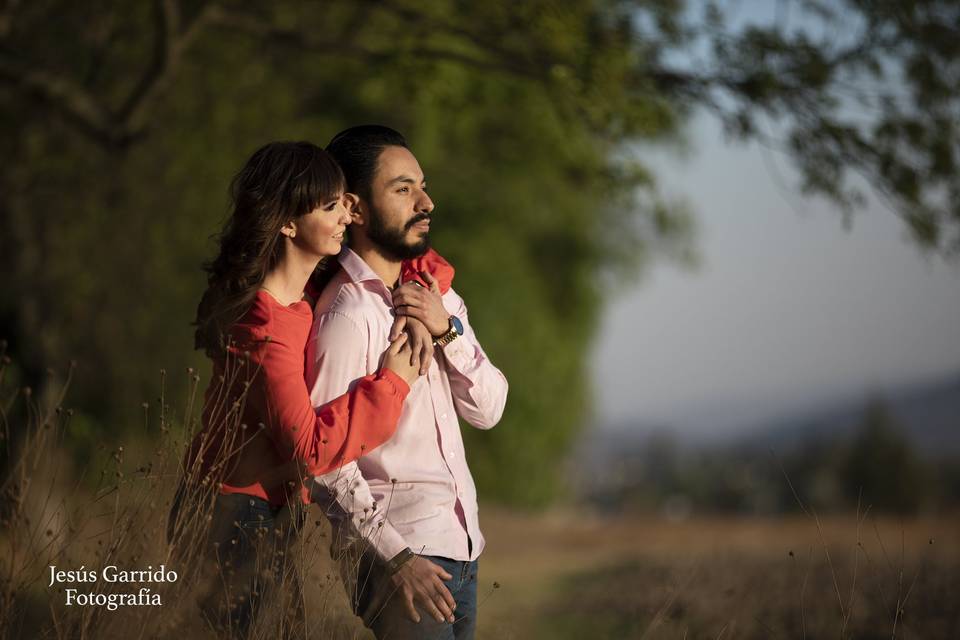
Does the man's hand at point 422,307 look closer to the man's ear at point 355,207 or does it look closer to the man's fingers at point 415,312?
the man's fingers at point 415,312

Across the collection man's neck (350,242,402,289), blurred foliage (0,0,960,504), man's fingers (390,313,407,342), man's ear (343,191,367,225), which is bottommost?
man's fingers (390,313,407,342)

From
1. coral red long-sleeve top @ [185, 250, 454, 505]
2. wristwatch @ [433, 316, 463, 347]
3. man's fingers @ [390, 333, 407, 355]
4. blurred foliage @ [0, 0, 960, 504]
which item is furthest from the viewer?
blurred foliage @ [0, 0, 960, 504]

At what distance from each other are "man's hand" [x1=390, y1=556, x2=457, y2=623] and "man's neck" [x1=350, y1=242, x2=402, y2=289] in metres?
0.83

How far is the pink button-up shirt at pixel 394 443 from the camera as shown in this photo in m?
2.82

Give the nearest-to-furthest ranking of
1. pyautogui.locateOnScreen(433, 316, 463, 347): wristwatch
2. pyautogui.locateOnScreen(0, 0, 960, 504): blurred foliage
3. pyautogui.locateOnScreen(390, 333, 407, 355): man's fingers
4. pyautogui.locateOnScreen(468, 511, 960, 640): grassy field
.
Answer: pyautogui.locateOnScreen(390, 333, 407, 355): man's fingers, pyautogui.locateOnScreen(433, 316, 463, 347): wristwatch, pyautogui.locateOnScreen(468, 511, 960, 640): grassy field, pyautogui.locateOnScreen(0, 0, 960, 504): blurred foliage

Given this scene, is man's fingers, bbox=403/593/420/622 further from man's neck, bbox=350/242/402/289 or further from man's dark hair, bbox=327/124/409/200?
man's dark hair, bbox=327/124/409/200

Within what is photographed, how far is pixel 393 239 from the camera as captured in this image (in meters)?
3.05

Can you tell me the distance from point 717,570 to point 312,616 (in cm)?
627

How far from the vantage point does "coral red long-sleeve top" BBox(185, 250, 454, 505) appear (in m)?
2.72

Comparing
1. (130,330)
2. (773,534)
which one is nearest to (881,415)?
(773,534)

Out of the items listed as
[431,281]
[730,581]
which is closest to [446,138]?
[730,581]

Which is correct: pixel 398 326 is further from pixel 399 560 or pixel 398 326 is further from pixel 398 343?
pixel 399 560

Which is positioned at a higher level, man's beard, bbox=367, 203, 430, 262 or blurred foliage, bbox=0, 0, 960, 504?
blurred foliage, bbox=0, 0, 960, 504

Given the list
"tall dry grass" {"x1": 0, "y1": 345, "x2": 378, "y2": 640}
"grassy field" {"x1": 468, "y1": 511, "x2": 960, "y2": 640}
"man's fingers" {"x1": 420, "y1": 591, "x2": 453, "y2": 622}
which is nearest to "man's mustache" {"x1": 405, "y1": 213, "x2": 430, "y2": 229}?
"tall dry grass" {"x1": 0, "y1": 345, "x2": 378, "y2": 640}
